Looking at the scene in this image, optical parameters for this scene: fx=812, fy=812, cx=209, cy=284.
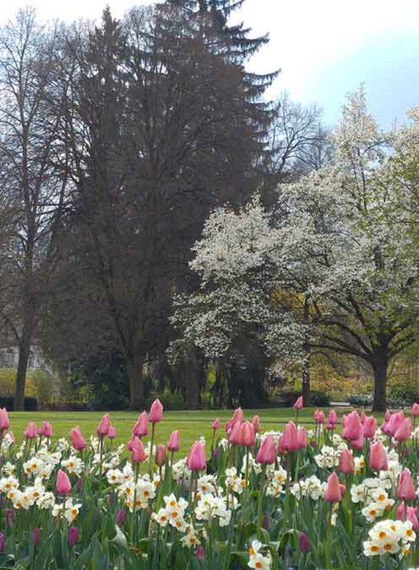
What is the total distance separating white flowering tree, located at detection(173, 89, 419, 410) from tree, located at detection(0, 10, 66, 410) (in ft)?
18.7

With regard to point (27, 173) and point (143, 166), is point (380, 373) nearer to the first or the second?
point (143, 166)

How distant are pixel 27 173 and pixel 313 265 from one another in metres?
11.0

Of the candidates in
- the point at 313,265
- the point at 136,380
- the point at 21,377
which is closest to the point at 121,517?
the point at 313,265

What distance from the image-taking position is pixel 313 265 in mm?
26297

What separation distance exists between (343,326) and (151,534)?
76.9 ft

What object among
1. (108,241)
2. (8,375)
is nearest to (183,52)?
(108,241)

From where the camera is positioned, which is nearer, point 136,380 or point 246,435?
point 246,435

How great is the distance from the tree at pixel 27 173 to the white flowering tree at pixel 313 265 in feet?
18.7

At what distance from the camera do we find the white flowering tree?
83.2 ft

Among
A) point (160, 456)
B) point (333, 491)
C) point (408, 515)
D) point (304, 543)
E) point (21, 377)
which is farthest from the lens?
point (21, 377)

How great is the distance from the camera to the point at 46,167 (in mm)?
29844

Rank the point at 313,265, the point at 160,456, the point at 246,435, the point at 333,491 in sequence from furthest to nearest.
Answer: the point at 313,265 → the point at 160,456 → the point at 246,435 → the point at 333,491

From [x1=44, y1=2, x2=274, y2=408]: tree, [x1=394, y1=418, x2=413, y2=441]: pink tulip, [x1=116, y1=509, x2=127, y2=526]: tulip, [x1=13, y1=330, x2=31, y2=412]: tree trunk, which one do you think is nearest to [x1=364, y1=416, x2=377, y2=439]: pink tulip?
[x1=394, y1=418, x2=413, y2=441]: pink tulip

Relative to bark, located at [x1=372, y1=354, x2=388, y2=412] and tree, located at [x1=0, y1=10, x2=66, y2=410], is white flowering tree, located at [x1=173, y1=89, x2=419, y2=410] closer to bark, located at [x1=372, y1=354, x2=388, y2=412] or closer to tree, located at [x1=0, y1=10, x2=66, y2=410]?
bark, located at [x1=372, y1=354, x2=388, y2=412]
